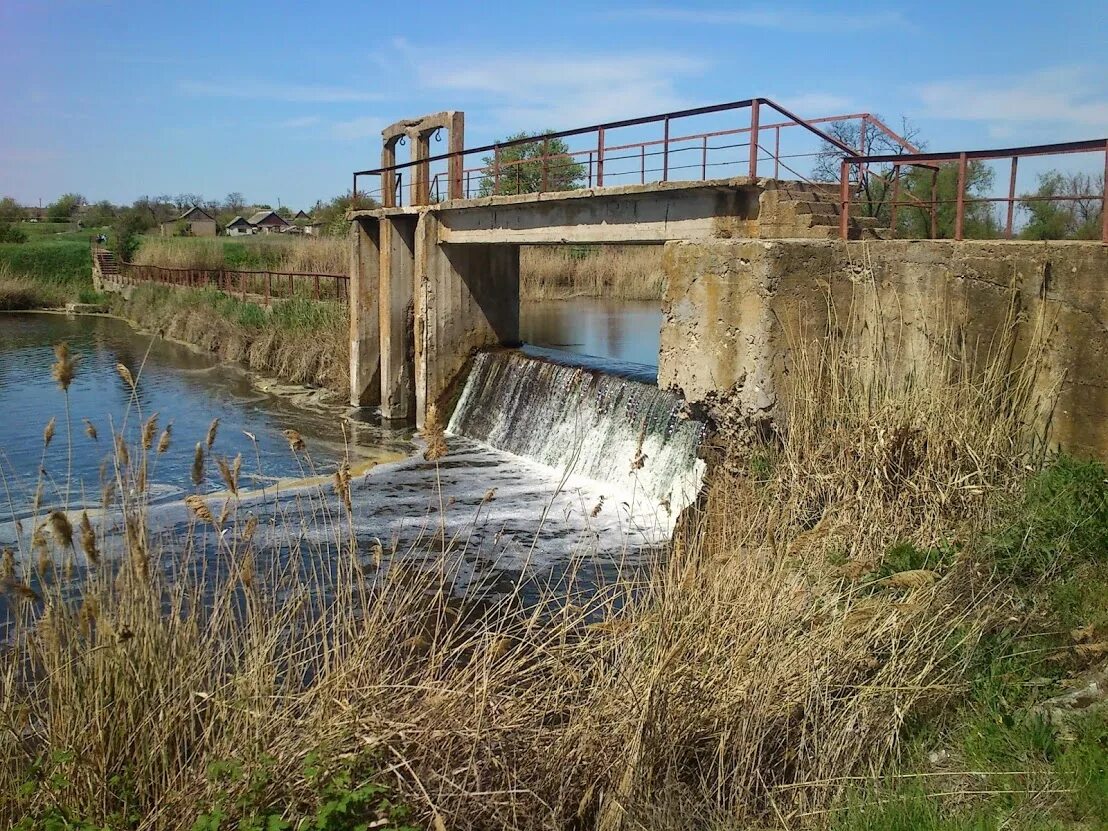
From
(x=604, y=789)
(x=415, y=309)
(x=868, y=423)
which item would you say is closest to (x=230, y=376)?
(x=415, y=309)

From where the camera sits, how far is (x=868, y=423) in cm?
637

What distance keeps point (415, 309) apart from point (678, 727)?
13773 mm

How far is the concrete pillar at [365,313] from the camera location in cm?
1831

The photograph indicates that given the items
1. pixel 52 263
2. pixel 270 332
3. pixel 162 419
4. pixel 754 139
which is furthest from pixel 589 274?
pixel 52 263

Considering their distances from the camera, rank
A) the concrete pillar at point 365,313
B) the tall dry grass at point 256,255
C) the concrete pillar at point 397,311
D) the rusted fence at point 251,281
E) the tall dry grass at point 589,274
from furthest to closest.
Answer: the tall dry grass at point 589,274 → the tall dry grass at point 256,255 → the rusted fence at point 251,281 → the concrete pillar at point 365,313 → the concrete pillar at point 397,311

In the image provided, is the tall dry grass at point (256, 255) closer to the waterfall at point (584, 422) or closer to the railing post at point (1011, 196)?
the waterfall at point (584, 422)

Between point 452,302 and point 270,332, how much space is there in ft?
26.1

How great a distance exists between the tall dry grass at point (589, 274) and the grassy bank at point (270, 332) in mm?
10084

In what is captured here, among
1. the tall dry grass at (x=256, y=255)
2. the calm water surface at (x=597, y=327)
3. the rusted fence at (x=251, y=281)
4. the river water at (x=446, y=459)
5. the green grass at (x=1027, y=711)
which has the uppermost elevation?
the tall dry grass at (x=256, y=255)

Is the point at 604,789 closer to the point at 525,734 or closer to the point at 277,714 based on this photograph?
the point at 525,734

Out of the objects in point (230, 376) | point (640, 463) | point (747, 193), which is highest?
point (747, 193)

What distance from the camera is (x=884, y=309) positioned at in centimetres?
750

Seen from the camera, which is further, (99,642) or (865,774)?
(865,774)

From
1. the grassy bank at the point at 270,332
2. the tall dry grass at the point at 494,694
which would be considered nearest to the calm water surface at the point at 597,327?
the grassy bank at the point at 270,332
